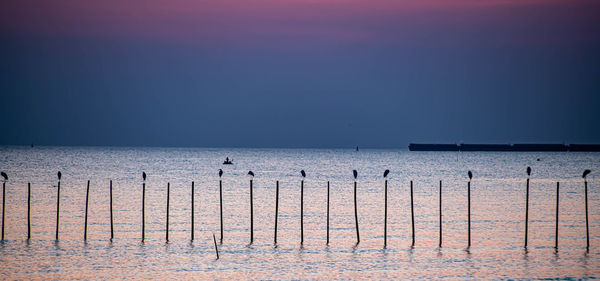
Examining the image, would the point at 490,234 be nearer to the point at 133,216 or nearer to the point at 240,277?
the point at 240,277

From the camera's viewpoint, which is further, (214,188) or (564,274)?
(214,188)

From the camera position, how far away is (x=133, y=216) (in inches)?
1569

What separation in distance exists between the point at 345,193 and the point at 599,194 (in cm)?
2007

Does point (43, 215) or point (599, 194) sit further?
point (599, 194)

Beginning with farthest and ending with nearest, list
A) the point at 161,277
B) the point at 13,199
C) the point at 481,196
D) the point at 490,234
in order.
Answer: the point at 481,196 → the point at 13,199 → the point at 490,234 → the point at 161,277

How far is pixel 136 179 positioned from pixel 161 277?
50.8 m

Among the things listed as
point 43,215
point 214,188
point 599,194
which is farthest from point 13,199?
point 599,194

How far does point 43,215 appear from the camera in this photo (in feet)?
129

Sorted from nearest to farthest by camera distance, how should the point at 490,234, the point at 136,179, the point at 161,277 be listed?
the point at 161,277 → the point at 490,234 → the point at 136,179

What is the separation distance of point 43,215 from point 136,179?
3439cm

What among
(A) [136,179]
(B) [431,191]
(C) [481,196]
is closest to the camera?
(C) [481,196]

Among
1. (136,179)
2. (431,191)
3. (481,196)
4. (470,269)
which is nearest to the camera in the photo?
(470,269)

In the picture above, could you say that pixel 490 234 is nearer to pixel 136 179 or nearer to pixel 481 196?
pixel 481 196

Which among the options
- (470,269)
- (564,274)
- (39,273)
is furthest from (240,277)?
(564,274)
